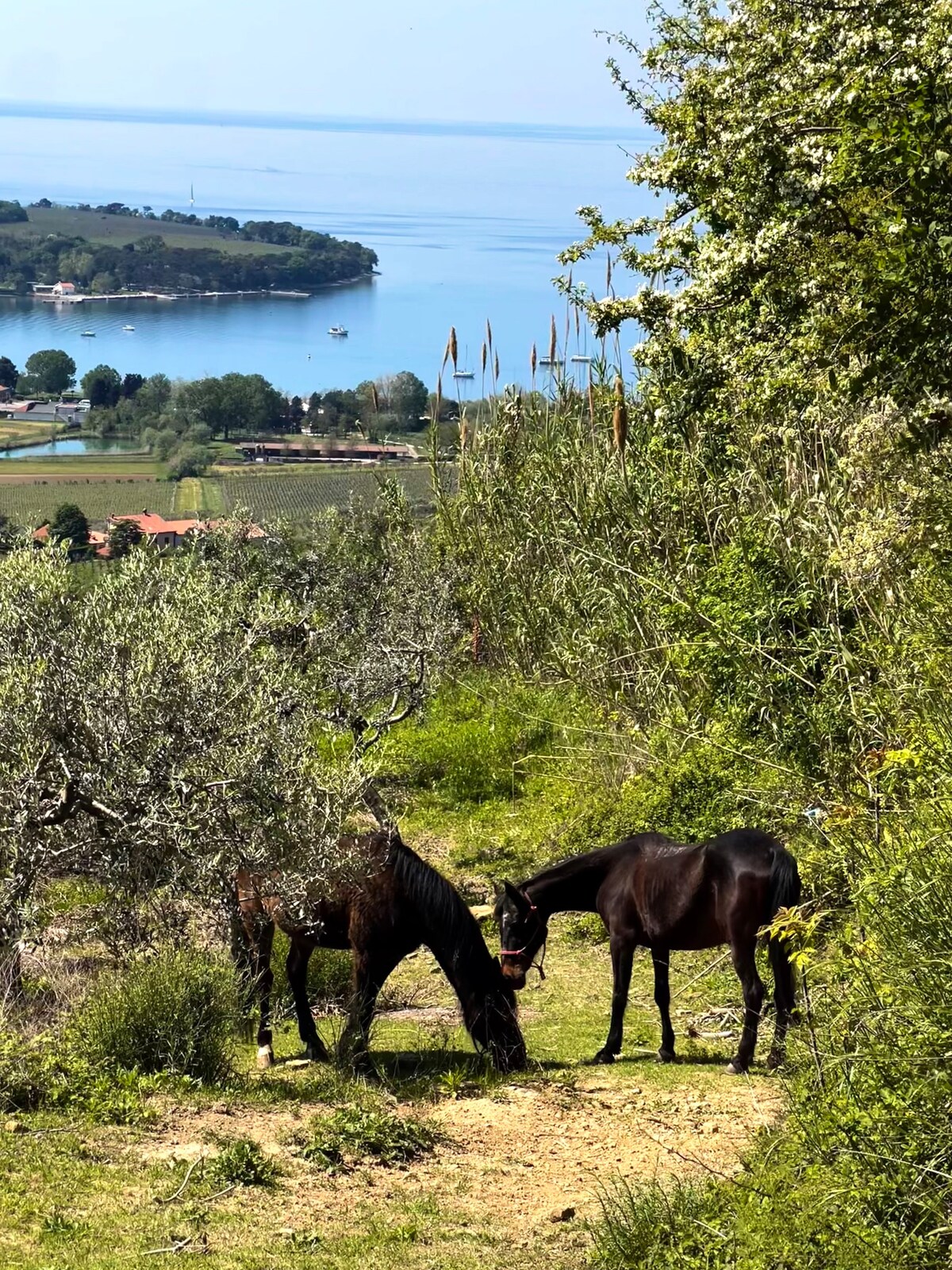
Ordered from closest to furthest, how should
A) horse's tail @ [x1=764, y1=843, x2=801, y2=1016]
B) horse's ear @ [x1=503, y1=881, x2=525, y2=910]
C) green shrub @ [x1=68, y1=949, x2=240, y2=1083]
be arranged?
green shrub @ [x1=68, y1=949, x2=240, y2=1083] → horse's tail @ [x1=764, y1=843, x2=801, y2=1016] → horse's ear @ [x1=503, y1=881, x2=525, y2=910]

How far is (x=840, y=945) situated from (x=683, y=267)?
7426 mm

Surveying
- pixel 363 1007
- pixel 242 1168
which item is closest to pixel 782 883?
pixel 363 1007

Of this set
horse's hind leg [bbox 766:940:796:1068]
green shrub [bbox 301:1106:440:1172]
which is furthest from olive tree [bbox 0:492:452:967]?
horse's hind leg [bbox 766:940:796:1068]

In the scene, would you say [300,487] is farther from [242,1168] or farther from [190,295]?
[190,295]

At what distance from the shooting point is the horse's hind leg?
7152 mm

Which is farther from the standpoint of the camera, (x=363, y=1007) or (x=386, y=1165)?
(x=363, y=1007)

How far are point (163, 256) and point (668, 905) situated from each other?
491 ft

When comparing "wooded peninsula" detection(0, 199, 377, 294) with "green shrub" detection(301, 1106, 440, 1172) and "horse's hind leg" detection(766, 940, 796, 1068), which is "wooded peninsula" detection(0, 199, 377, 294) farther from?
"green shrub" detection(301, 1106, 440, 1172)

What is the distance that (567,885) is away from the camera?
814 cm

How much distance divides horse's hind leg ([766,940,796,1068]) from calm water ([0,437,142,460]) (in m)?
63.4

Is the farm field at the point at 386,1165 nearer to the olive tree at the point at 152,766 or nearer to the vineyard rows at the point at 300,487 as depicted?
the olive tree at the point at 152,766

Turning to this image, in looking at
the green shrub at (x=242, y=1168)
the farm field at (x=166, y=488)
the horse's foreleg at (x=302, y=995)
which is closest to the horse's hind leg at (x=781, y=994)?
the horse's foreleg at (x=302, y=995)

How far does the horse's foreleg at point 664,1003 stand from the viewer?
7.63 meters

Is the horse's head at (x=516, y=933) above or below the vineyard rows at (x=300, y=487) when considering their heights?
below
